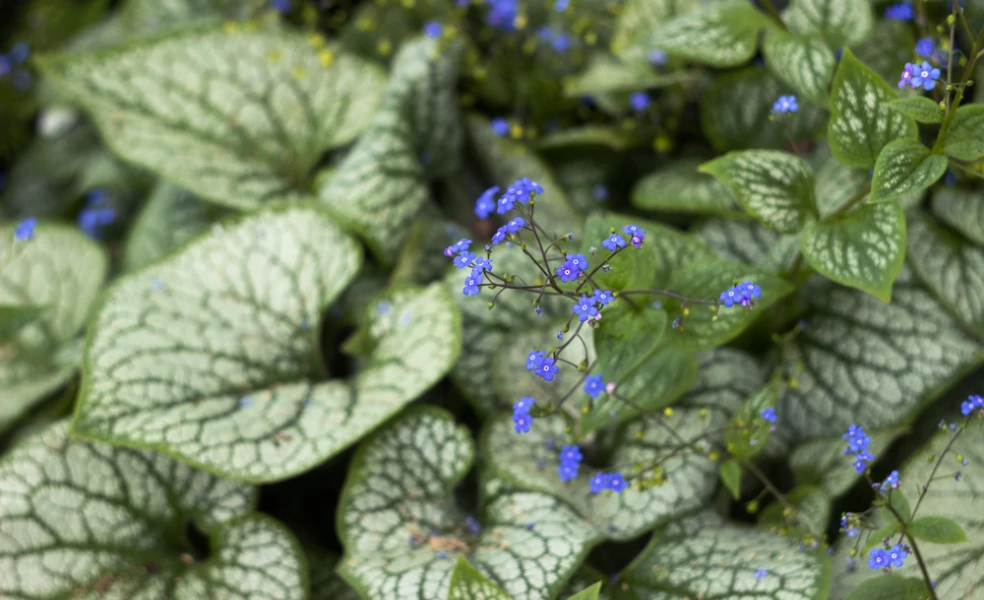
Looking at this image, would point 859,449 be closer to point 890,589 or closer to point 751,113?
point 890,589

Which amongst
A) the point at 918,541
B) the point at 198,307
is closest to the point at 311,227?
the point at 198,307

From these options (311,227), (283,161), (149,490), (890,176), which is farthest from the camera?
(283,161)

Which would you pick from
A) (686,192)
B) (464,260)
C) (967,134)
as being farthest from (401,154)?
(967,134)

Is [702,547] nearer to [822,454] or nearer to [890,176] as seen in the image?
[822,454]

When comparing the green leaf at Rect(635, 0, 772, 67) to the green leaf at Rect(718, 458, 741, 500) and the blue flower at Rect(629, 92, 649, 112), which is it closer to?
the blue flower at Rect(629, 92, 649, 112)

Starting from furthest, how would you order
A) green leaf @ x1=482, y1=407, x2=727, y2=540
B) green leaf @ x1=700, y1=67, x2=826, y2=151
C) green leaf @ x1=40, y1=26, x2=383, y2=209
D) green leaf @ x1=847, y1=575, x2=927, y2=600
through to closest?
1. green leaf @ x1=40, y1=26, x2=383, y2=209
2. green leaf @ x1=700, y1=67, x2=826, y2=151
3. green leaf @ x1=482, y1=407, x2=727, y2=540
4. green leaf @ x1=847, y1=575, x2=927, y2=600

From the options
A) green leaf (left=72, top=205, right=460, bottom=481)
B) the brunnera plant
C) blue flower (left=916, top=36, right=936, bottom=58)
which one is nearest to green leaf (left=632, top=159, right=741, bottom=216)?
the brunnera plant
